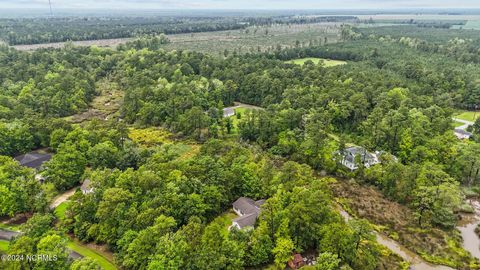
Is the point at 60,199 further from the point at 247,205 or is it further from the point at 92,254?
the point at 247,205

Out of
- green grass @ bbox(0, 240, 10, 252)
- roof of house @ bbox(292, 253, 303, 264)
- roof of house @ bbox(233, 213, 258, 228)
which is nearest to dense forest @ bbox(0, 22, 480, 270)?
roof of house @ bbox(292, 253, 303, 264)

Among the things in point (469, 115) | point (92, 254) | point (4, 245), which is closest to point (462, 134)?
point (469, 115)

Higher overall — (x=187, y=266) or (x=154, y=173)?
(x=154, y=173)

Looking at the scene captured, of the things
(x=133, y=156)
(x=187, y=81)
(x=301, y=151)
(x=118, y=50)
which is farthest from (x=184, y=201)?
(x=118, y=50)

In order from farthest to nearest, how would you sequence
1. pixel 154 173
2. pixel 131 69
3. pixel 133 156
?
pixel 131 69
pixel 133 156
pixel 154 173

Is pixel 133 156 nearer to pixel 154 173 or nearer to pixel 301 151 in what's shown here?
pixel 154 173

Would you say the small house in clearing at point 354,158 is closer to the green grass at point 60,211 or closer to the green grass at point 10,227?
the green grass at point 60,211

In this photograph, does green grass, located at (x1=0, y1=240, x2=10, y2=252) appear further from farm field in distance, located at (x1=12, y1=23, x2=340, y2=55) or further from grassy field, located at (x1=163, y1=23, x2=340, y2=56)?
farm field in distance, located at (x1=12, y1=23, x2=340, y2=55)

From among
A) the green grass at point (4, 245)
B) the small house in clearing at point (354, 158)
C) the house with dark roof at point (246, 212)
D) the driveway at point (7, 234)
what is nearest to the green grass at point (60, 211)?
the driveway at point (7, 234)
